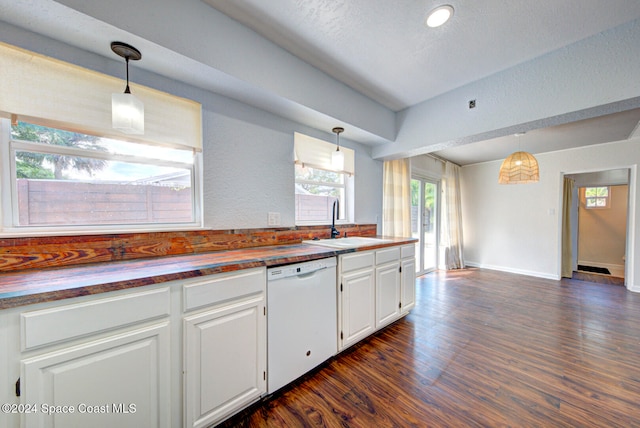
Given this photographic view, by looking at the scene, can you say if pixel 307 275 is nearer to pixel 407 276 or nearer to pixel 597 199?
pixel 407 276

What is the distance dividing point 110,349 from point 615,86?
10.5ft

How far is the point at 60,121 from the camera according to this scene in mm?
1212

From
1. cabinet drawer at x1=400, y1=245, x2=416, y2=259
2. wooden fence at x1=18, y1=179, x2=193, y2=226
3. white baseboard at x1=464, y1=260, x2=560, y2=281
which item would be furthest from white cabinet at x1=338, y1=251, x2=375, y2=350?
white baseboard at x1=464, y1=260, x2=560, y2=281

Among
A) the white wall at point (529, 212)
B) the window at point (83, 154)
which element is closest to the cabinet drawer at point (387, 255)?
the window at point (83, 154)

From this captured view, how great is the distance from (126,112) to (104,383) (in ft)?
4.20

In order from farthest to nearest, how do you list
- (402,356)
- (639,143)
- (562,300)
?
1. (639,143)
2. (562,300)
3. (402,356)

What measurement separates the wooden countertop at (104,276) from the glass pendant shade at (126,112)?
0.76 m

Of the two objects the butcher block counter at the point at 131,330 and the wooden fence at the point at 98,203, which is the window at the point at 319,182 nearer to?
the butcher block counter at the point at 131,330

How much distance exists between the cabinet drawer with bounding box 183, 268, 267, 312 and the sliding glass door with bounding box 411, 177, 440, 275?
3422 mm

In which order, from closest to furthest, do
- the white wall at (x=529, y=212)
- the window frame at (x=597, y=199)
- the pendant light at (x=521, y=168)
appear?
the pendant light at (x=521, y=168), the white wall at (x=529, y=212), the window frame at (x=597, y=199)

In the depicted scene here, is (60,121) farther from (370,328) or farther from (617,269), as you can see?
(617,269)

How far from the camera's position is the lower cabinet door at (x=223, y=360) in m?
1.14

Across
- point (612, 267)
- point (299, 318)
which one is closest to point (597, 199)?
point (612, 267)

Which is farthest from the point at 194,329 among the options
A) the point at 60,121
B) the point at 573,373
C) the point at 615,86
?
the point at 615,86
